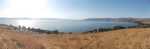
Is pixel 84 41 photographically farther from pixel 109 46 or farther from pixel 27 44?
pixel 27 44

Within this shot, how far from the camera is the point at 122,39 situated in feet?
91.1

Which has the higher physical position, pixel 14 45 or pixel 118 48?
pixel 14 45

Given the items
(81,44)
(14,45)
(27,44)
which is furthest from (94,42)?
(14,45)

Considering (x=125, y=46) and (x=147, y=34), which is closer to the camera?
(x=125, y=46)

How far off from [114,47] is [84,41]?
454cm

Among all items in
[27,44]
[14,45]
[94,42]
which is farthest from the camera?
[94,42]

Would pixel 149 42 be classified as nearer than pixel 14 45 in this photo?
No

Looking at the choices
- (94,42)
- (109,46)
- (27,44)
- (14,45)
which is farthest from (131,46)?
(14,45)

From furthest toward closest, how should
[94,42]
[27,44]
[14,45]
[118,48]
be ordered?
[94,42] → [118,48] → [27,44] → [14,45]

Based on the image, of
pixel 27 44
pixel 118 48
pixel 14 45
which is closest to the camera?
pixel 14 45

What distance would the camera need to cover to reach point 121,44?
2581 centimetres

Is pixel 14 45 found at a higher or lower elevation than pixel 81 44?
higher

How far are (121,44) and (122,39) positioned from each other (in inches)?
81.6

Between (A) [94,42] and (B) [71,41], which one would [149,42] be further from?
(B) [71,41]
